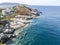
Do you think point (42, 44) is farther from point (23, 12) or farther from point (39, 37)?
point (23, 12)

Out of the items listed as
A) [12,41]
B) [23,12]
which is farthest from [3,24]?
[23,12]

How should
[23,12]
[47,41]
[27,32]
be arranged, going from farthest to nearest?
1. [23,12]
2. [27,32]
3. [47,41]

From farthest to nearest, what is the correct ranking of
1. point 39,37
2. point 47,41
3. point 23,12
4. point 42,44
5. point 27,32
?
point 23,12 → point 27,32 → point 39,37 → point 47,41 → point 42,44

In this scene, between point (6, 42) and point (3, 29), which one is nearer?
point (6, 42)

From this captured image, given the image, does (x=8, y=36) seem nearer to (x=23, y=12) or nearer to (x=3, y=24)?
(x=3, y=24)

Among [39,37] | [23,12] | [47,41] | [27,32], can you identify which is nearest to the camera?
[47,41]

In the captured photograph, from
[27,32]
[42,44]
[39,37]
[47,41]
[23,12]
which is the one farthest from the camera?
[23,12]

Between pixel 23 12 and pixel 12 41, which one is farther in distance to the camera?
pixel 23 12

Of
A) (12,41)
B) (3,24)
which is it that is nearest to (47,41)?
(12,41)
